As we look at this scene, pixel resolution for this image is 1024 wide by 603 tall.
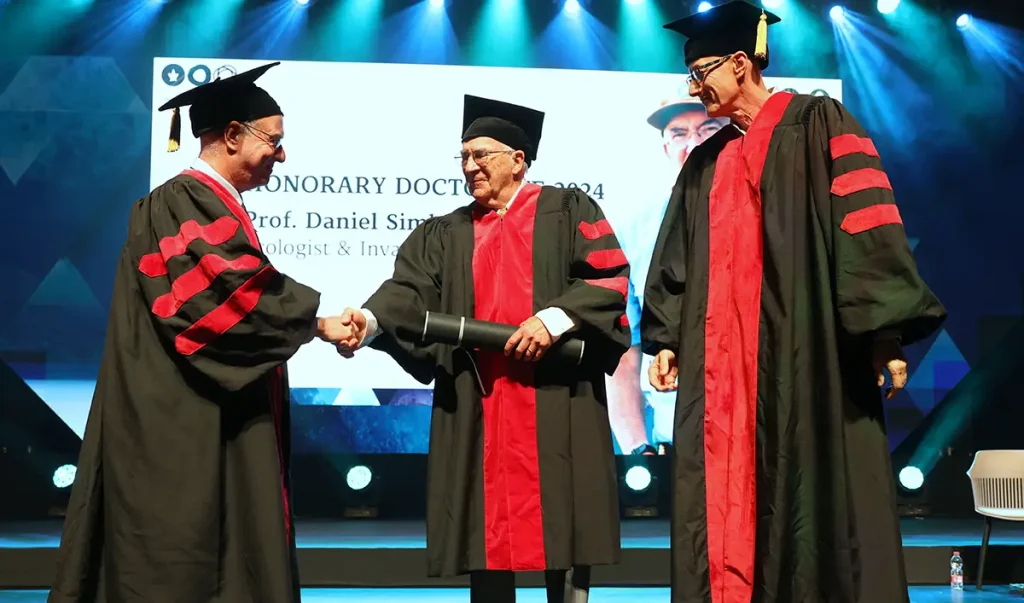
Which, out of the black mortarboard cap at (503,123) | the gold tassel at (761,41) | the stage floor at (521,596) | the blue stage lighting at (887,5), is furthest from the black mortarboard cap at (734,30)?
the blue stage lighting at (887,5)

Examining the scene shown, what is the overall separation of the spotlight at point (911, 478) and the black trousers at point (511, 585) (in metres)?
4.55

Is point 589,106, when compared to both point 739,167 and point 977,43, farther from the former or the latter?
point 739,167

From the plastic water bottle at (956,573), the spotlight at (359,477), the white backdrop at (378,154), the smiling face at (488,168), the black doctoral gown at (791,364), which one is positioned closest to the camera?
the black doctoral gown at (791,364)

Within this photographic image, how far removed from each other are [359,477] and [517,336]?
395cm

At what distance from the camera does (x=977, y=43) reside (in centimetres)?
696

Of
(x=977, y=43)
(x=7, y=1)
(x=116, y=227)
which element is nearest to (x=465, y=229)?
(x=116, y=227)

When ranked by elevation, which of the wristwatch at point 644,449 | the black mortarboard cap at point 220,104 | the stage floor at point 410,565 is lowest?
the stage floor at point 410,565

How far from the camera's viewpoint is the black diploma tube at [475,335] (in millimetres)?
2848

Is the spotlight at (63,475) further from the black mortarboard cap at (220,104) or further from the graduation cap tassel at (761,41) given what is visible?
the graduation cap tassel at (761,41)

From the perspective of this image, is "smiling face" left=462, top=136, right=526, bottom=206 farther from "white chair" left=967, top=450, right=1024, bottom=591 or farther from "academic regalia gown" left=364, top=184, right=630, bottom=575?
"white chair" left=967, top=450, right=1024, bottom=591

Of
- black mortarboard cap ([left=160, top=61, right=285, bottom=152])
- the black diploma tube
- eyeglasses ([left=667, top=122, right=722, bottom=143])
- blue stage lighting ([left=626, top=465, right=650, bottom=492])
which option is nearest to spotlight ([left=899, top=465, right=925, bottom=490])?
blue stage lighting ([left=626, top=465, right=650, bottom=492])

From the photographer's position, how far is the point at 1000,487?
17.0ft

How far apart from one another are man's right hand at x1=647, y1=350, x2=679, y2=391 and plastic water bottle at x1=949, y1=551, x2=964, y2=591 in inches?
125

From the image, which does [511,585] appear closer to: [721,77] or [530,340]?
[530,340]
